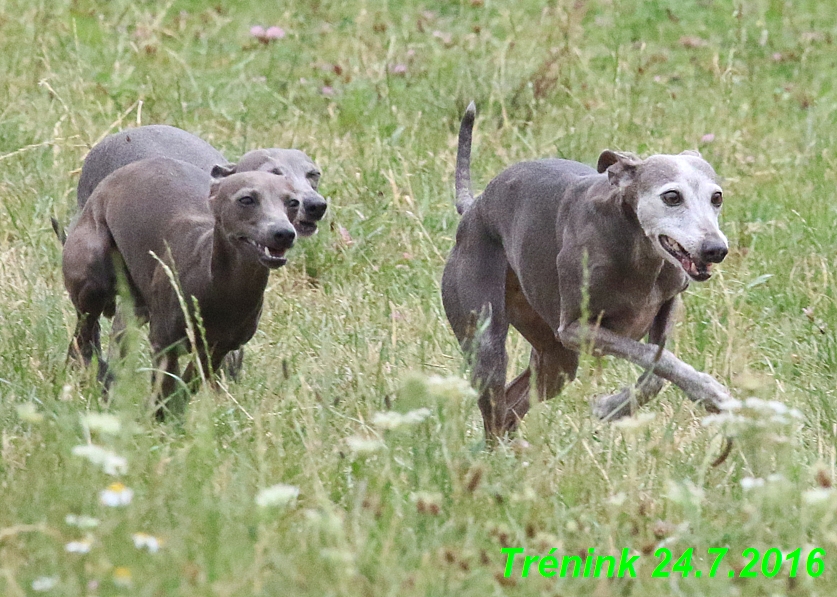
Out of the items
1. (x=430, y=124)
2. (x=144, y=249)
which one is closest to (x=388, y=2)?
(x=430, y=124)

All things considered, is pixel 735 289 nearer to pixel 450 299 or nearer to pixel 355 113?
pixel 450 299

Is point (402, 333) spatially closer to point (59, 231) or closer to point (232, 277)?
point (232, 277)

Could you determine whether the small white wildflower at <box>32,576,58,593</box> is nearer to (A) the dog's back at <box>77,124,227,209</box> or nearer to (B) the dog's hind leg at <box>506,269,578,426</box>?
(B) the dog's hind leg at <box>506,269,578,426</box>

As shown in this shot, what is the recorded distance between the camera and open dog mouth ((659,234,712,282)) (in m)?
4.16

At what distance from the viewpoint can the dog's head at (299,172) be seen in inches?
199

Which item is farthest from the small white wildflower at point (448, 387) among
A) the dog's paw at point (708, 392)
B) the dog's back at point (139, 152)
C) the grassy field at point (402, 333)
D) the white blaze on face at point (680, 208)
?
the dog's back at point (139, 152)

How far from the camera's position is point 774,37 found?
9766mm

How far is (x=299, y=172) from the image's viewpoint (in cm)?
557

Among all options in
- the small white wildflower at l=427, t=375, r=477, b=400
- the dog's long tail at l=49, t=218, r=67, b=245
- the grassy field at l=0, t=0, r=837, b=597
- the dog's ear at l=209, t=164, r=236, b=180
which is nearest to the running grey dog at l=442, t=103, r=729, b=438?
the grassy field at l=0, t=0, r=837, b=597

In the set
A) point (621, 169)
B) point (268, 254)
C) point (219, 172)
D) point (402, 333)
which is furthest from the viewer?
point (402, 333)

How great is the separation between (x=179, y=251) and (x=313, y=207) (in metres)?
0.53

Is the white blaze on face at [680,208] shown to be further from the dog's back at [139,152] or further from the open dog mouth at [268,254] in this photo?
the dog's back at [139,152]

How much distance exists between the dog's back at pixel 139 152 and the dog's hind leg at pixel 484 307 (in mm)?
1422

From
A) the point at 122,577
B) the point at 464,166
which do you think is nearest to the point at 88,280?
the point at 464,166
